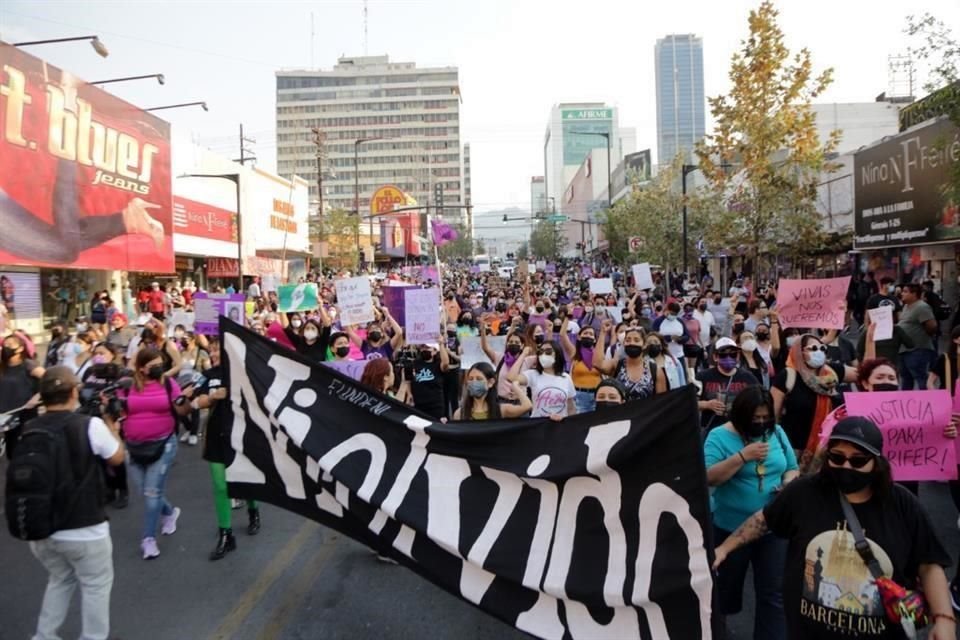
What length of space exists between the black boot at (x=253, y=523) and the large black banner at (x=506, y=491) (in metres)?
1.78

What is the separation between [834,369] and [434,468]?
3.58m

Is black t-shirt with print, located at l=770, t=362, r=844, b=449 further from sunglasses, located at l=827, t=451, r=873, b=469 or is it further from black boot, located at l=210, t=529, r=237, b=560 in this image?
black boot, located at l=210, t=529, r=237, b=560

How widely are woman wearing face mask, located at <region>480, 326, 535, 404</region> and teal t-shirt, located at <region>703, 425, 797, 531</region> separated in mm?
2524

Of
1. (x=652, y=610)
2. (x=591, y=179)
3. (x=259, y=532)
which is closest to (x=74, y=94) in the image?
(x=259, y=532)

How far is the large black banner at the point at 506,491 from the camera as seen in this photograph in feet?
10.6

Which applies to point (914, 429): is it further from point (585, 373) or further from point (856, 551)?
point (585, 373)

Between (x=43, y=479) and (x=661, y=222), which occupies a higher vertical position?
(x=661, y=222)

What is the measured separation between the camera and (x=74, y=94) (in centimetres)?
2347

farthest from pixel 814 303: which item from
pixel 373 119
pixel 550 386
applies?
pixel 373 119

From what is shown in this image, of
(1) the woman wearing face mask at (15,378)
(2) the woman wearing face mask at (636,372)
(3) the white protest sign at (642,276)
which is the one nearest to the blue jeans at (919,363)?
(2) the woman wearing face mask at (636,372)

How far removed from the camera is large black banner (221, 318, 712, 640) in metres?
3.24

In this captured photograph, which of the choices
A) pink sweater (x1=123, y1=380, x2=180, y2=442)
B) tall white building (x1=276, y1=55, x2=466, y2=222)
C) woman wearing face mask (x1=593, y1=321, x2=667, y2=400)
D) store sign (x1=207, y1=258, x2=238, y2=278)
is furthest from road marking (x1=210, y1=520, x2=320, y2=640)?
tall white building (x1=276, y1=55, x2=466, y2=222)

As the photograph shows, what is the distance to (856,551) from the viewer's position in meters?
2.81

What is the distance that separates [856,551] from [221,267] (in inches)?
1493
